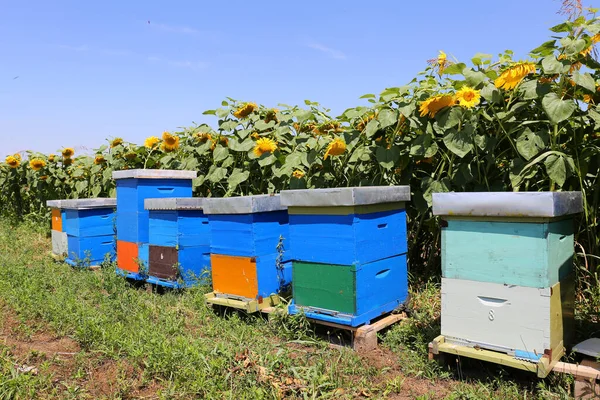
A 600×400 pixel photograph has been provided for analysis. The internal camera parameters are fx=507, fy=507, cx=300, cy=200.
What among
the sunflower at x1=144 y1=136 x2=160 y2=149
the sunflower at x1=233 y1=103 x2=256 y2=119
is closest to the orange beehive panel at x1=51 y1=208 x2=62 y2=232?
the sunflower at x1=144 y1=136 x2=160 y2=149

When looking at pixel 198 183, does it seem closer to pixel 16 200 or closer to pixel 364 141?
pixel 364 141

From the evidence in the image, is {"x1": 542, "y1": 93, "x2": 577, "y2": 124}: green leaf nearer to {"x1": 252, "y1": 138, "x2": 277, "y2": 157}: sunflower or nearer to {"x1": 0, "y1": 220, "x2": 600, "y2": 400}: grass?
{"x1": 0, "y1": 220, "x2": 600, "y2": 400}: grass

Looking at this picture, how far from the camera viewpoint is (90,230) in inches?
210

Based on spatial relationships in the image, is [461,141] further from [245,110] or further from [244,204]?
[245,110]

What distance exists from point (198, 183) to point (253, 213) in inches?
72.2

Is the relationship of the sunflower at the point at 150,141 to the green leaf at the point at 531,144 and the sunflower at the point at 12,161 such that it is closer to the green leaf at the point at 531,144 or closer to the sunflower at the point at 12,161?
the sunflower at the point at 12,161

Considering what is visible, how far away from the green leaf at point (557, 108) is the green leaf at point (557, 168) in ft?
0.71

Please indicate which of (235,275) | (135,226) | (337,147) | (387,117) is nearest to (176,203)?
(135,226)

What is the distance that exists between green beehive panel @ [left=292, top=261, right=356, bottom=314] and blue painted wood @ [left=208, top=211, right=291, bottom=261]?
15.4 inches

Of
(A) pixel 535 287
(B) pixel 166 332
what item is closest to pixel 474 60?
(A) pixel 535 287

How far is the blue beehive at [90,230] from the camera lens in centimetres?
527

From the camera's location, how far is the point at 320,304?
118 inches

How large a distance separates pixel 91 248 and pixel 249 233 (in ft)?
9.00

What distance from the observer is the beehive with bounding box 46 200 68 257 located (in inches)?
224
